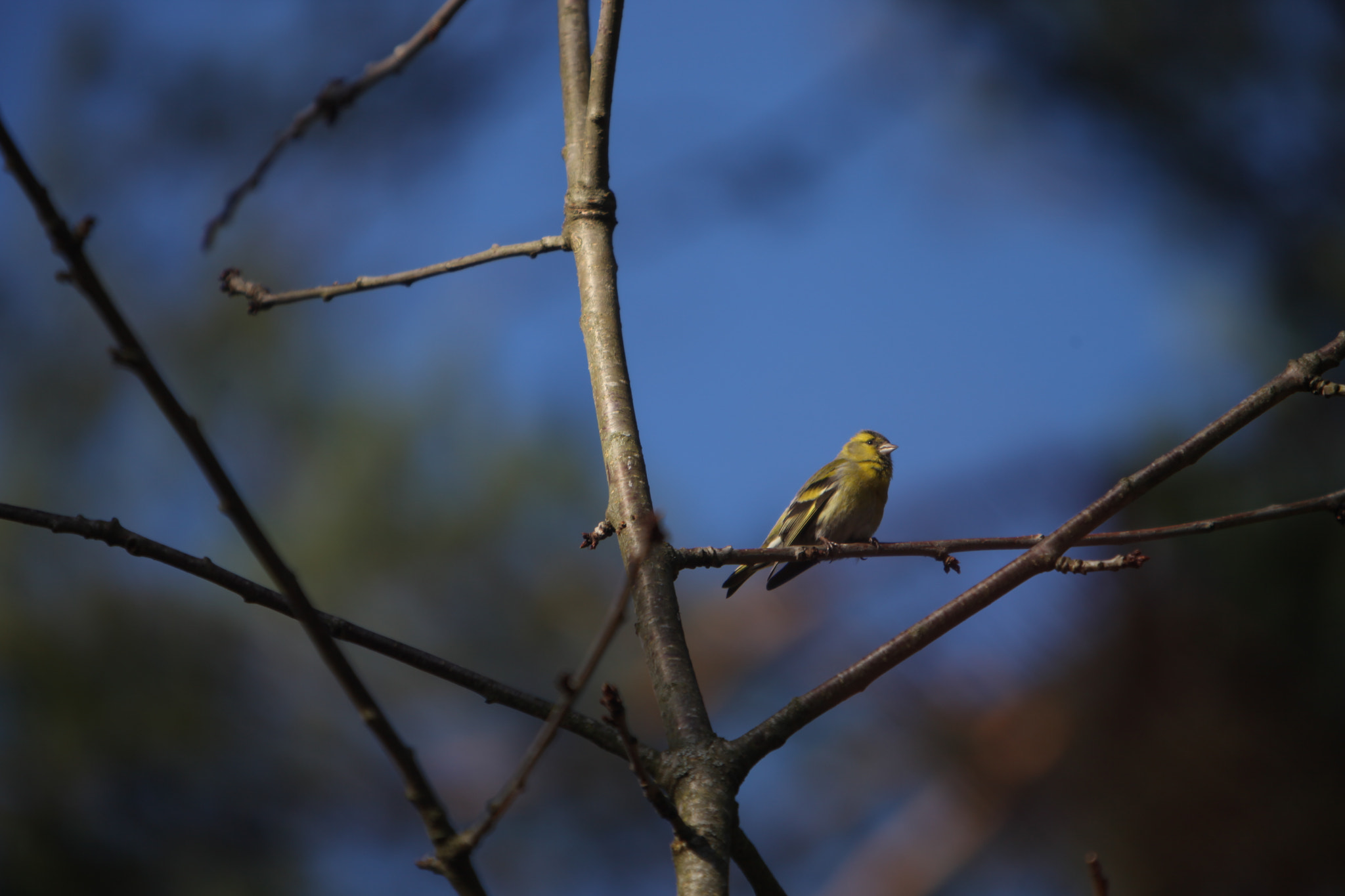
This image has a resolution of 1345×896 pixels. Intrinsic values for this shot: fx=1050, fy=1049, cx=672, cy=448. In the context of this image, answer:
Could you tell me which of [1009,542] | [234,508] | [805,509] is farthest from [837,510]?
[234,508]

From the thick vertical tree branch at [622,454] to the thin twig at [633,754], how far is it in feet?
0.28

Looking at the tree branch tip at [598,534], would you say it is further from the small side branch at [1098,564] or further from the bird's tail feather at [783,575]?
the bird's tail feather at [783,575]

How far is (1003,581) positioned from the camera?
1579mm

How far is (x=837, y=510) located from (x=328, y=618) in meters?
3.86

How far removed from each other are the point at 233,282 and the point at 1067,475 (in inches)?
159

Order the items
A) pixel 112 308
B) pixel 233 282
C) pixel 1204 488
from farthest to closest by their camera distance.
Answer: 1. pixel 1204 488
2. pixel 233 282
3. pixel 112 308

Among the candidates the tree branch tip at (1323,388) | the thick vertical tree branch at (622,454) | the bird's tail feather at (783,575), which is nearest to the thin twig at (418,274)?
the thick vertical tree branch at (622,454)

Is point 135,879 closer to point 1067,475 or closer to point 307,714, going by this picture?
point 307,714

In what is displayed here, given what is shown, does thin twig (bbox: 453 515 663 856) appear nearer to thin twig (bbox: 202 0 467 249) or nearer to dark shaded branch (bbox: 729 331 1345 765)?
dark shaded branch (bbox: 729 331 1345 765)

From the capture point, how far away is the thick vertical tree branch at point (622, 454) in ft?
4.55

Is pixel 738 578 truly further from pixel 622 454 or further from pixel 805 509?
pixel 622 454

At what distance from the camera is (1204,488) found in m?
6.50

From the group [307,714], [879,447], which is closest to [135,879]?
[307,714]

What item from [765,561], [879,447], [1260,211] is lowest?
[765,561]
